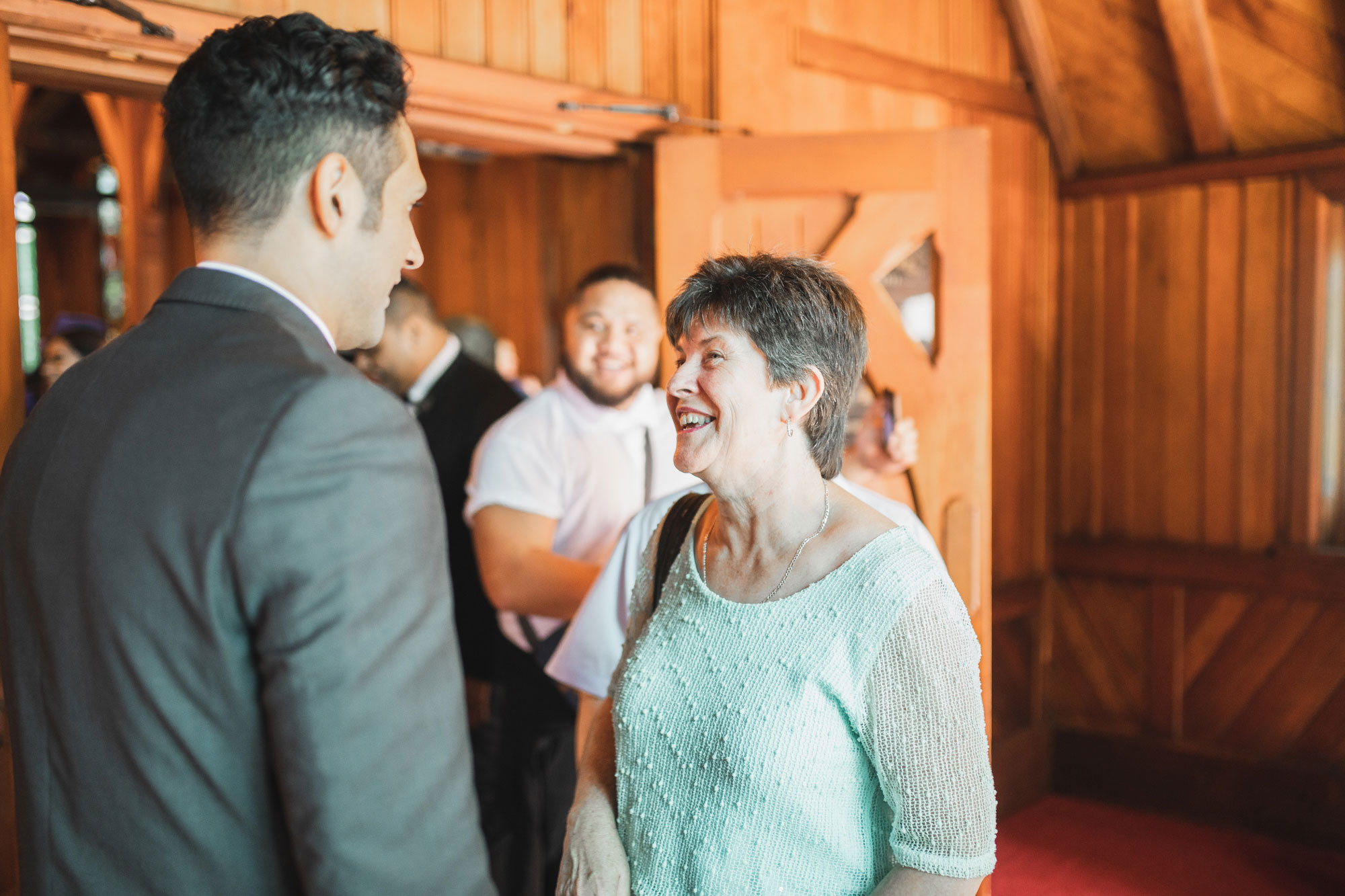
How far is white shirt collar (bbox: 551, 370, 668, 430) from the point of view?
2.77 m

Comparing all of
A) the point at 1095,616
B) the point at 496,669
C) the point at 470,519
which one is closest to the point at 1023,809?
the point at 1095,616

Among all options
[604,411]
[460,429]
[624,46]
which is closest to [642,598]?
[604,411]

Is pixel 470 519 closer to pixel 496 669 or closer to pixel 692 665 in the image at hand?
pixel 496 669

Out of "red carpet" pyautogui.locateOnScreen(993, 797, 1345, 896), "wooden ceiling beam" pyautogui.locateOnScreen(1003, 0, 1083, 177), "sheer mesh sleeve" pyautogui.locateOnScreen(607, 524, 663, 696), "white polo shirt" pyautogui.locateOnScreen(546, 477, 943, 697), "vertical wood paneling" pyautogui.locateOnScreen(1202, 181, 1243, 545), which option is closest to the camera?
"sheer mesh sleeve" pyautogui.locateOnScreen(607, 524, 663, 696)

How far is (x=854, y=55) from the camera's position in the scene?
3.88 m

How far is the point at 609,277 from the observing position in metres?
2.86

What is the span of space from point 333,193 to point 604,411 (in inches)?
70.9

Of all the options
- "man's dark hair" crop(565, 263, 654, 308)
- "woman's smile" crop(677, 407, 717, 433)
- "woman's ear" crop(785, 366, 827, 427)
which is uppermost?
"man's dark hair" crop(565, 263, 654, 308)

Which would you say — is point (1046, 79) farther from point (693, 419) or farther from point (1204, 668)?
point (693, 419)

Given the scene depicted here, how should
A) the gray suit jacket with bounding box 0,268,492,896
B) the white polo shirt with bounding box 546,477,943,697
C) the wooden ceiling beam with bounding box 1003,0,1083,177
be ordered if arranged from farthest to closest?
the wooden ceiling beam with bounding box 1003,0,1083,177
the white polo shirt with bounding box 546,477,943,697
the gray suit jacket with bounding box 0,268,492,896

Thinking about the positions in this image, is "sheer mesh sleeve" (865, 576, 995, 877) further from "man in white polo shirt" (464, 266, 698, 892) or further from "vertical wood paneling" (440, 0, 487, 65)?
"vertical wood paneling" (440, 0, 487, 65)

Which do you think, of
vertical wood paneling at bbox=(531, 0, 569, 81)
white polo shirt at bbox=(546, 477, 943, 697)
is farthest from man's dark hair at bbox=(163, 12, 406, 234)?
vertical wood paneling at bbox=(531, 0, 569, 81)

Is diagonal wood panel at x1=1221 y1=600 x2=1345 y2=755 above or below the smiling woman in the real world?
below

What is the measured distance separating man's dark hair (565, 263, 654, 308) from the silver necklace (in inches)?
52.9
